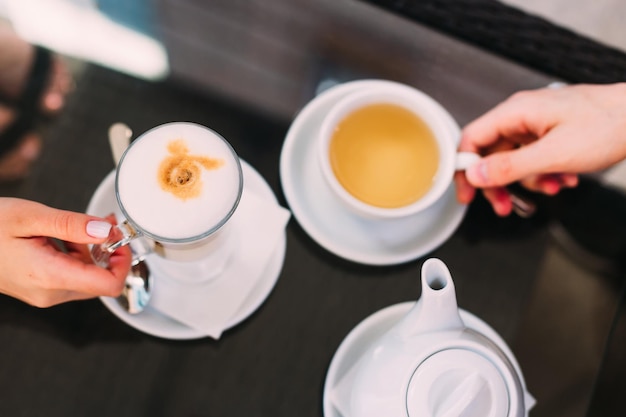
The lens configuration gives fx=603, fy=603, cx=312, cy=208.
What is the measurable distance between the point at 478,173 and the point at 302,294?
0.94 feet

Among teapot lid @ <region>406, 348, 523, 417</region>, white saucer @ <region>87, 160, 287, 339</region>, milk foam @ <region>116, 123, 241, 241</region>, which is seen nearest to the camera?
teapot lid @ <region>406, 348, 523, 417</region>

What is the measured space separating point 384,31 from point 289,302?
43 centimetres

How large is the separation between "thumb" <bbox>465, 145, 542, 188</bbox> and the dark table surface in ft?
0.27

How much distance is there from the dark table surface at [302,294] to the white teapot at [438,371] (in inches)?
8.4

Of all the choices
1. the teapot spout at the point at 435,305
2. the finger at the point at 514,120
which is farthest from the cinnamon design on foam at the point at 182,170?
the finger at the point at 514,120

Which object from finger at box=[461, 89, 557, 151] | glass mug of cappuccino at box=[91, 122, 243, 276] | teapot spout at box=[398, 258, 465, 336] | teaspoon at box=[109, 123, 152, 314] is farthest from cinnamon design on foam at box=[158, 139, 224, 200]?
finger at box=[461, 89, 557, 151]

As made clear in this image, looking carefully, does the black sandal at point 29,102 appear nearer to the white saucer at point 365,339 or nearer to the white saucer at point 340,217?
the white saucer at point 340,217

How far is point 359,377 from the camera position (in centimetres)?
64

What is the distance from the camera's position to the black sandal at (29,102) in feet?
2.71

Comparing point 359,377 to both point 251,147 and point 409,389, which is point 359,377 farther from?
point 251,147

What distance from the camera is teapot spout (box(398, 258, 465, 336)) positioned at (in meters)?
0.57

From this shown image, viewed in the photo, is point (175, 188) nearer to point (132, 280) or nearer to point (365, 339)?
point (132, 280)

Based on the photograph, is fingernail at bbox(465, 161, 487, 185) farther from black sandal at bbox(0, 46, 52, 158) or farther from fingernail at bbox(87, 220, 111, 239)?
black sandal at bbox(0, 46, 52, 158)

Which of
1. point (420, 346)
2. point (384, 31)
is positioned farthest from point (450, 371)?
point (384, 31)
